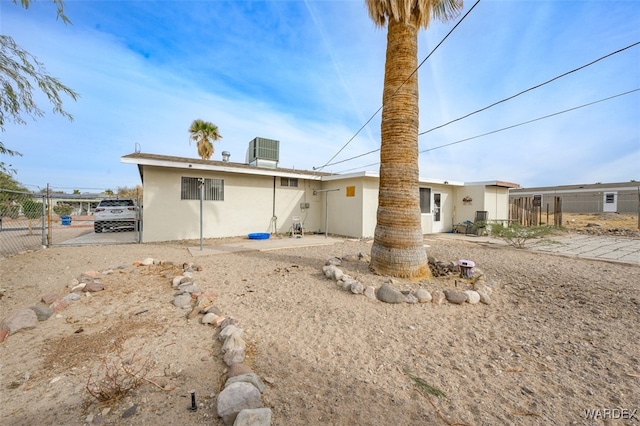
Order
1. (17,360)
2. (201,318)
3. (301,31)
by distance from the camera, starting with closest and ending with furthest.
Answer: (17,360) → (201,318) → (301,31)

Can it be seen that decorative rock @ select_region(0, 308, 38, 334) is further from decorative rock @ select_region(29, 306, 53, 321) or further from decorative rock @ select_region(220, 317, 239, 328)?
decorative rock @ select_region(220, 317, 239, 328)

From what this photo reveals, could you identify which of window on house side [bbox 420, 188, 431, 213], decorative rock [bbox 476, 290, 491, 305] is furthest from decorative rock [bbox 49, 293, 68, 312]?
window on house side [bbox 420, 188, 431, 213]

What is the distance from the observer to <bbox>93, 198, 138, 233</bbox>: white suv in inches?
441

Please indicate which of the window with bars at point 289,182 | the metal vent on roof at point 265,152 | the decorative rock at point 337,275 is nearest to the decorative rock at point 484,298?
the decorative rock at point 337,275

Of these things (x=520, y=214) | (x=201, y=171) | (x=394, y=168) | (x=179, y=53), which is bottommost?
(x=520, y=214)

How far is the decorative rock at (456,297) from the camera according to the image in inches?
159

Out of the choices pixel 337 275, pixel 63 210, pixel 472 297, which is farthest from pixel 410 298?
pixel 63 210

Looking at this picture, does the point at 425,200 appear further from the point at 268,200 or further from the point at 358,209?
the point at 268,200

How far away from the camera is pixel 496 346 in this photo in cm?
288

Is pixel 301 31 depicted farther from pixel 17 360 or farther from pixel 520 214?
pixel 520 214

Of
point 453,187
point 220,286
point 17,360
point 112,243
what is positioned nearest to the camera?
point 17,360

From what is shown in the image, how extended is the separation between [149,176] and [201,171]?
70.0 inches

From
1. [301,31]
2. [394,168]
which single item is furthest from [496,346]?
[301,31]

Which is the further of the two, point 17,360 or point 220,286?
point 220,286
